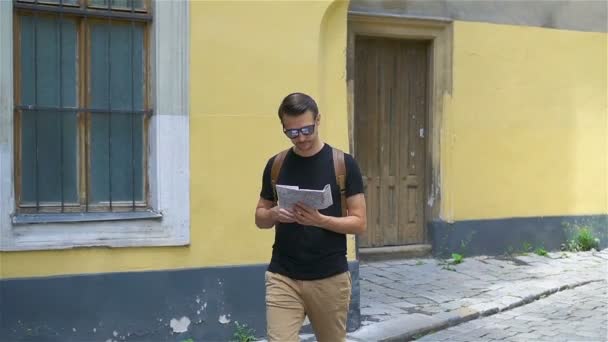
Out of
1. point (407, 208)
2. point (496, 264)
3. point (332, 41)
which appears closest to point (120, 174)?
point (332, 41)

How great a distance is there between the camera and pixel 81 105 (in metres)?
5.36

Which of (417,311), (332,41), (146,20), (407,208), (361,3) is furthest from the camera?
(407,208)

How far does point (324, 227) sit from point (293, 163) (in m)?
0.38

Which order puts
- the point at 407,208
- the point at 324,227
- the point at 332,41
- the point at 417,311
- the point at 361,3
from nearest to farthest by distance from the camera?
the point at 324,227 < the point at 332,41 < the point at 417,311 < the point at 361,3 < the point at 407,208

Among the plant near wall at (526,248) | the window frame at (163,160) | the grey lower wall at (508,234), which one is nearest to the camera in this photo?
the window frame at (163,160)

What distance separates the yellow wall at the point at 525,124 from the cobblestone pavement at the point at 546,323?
6.48 feet

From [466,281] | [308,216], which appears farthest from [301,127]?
[466,281]

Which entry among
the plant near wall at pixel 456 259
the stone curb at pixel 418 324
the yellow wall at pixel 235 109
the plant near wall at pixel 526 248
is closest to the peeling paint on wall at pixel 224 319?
the yellow wall at pixel 235 109

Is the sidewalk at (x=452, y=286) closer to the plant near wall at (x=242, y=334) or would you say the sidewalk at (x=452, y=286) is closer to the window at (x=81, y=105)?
the plant near wall at (x=242, y=334)

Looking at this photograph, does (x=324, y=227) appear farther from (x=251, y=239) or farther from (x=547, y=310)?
(x=547, y=310)

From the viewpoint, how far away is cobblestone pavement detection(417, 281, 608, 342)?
238 inches

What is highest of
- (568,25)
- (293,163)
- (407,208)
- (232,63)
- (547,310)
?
(568,25)

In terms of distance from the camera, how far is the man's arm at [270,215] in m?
3.56

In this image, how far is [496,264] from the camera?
8.71 meters
